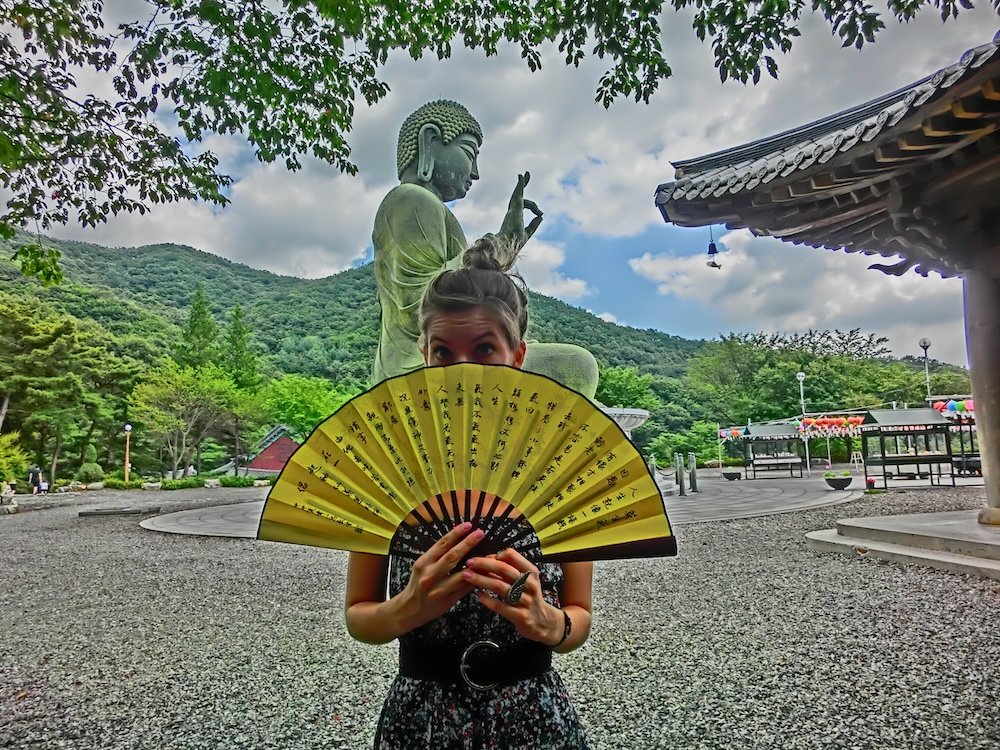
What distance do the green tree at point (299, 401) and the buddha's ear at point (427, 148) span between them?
27183 mm

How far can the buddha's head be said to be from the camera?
4.56 m

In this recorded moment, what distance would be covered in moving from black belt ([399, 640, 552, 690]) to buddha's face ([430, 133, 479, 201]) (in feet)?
13.3

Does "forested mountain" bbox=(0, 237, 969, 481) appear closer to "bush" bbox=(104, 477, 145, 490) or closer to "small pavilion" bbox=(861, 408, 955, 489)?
"bush" bbox=(104, 477, 145, 490)

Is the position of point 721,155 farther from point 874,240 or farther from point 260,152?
point 260,152

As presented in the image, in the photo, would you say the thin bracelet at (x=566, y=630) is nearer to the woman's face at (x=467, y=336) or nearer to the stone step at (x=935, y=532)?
the woman's face at (x=467, y=336)

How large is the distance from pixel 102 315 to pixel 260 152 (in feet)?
143

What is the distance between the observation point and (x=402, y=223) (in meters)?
4.16

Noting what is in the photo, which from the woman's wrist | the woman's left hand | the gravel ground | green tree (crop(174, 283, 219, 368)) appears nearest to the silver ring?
the woman's left hand

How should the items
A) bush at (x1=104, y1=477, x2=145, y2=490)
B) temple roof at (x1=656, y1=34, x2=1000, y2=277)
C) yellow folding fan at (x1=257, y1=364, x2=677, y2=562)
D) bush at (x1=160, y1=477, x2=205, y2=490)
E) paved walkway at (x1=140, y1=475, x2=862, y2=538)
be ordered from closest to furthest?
yellow folding fan at (x1=257, y1=364, x2=677, y2=562) → temple roof at (x1=656, y1=34, x2=1000, y2=277) → paved walkway at (x1=140, y1=475, x2=862, y2=538) → bush at (x1=160, y1=477, x2=205, y2=490) → bush at (x1=104, y1=477, x2=145, y2=490)

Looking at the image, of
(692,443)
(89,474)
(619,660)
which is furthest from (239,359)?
(619,660)

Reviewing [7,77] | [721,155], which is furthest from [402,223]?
[721,155]

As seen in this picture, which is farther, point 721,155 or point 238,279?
point 238,279

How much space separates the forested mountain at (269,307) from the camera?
4016cm

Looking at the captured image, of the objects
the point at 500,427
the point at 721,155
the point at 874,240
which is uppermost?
the point at 721,155
